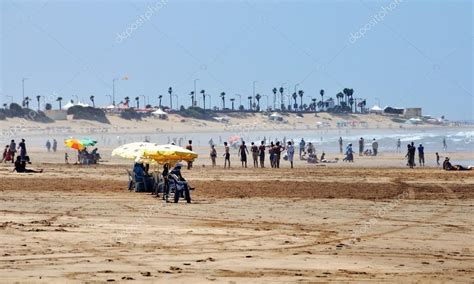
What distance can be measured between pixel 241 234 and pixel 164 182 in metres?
8.96

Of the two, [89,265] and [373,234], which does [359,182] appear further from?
[89,265]

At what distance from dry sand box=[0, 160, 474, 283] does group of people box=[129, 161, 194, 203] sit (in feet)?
1.50

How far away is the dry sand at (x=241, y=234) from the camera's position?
1381 cm

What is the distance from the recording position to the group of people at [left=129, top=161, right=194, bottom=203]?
25.9 meters

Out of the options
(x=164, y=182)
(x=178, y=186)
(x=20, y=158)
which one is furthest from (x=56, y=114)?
(x=178, y=186)

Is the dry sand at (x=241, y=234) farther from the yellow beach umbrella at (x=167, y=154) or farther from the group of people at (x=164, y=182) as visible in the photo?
the yellow beach umbrella at (x=167, y=154)

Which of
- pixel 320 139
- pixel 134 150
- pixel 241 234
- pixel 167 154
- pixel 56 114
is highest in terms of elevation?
pixel 56 114

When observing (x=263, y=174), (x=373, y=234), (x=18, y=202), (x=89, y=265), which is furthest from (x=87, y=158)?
(x=89, y=265)

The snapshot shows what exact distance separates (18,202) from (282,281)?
44.4 feet

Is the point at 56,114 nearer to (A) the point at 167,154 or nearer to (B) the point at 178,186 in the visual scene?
(A) the point at 167,154

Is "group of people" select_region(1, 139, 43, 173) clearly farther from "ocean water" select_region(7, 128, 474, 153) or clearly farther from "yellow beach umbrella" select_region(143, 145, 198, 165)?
"ocean water" select_region(7, 128, 474, 153)

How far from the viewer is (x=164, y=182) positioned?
26953 millimetres

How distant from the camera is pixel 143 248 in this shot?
15977mm

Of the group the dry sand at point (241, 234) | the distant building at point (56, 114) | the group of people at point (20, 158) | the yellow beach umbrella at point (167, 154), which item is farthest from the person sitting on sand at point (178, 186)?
the distant building at point (56, 114)
